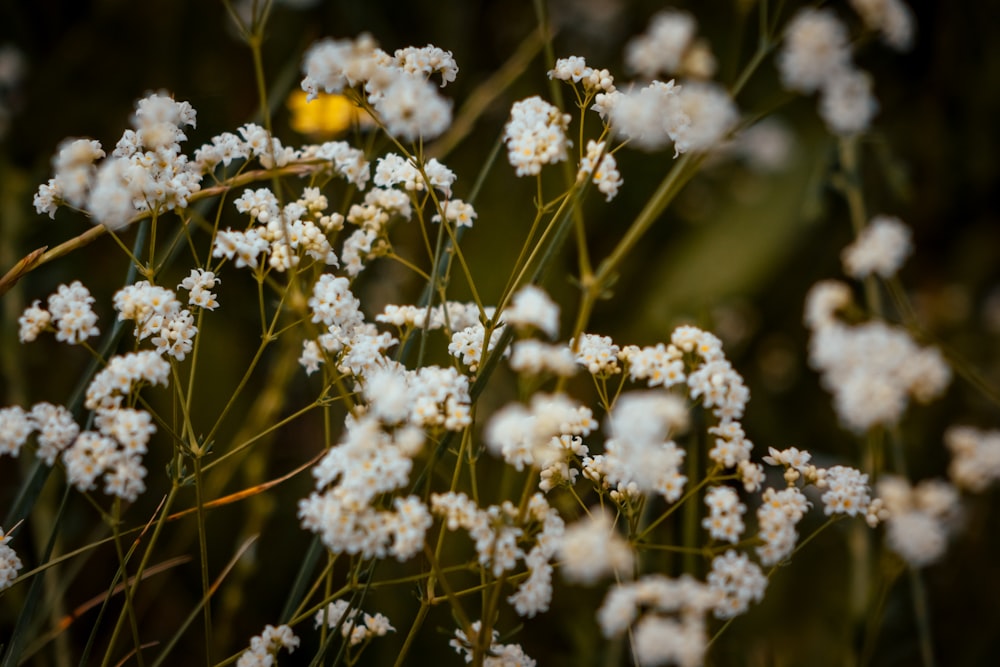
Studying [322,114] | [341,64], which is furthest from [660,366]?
[322,114]

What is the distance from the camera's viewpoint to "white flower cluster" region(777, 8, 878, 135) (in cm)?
37

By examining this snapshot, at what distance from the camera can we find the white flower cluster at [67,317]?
465 mm

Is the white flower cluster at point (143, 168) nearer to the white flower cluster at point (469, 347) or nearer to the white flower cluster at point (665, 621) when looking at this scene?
the white flower cluster at point (469, 347)

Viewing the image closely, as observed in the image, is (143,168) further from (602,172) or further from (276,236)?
(602,172)

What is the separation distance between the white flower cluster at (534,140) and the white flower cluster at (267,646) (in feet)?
0.91

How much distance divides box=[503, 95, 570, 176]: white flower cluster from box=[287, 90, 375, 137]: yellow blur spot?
58 centimetres

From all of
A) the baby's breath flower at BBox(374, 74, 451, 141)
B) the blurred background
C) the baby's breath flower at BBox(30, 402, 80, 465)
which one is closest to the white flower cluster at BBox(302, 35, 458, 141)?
the baby's breath flower at BBox(374, 74, 451, 141)

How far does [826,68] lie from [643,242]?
131 cm

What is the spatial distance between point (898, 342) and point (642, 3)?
4.91ft

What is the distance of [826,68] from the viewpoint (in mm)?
371

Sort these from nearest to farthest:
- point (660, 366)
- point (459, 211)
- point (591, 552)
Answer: point (591, 552)
point (660, 366)
point (459, 211)

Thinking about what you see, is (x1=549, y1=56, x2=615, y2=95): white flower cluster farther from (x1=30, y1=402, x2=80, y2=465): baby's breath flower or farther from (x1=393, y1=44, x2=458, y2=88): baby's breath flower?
(x1=30, y1=402, x2=80, y2=465): baby's breath flower

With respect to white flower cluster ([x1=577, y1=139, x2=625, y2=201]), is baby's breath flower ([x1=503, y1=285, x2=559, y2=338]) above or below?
below

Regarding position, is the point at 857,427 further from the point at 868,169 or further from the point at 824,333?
the point at 868,169
